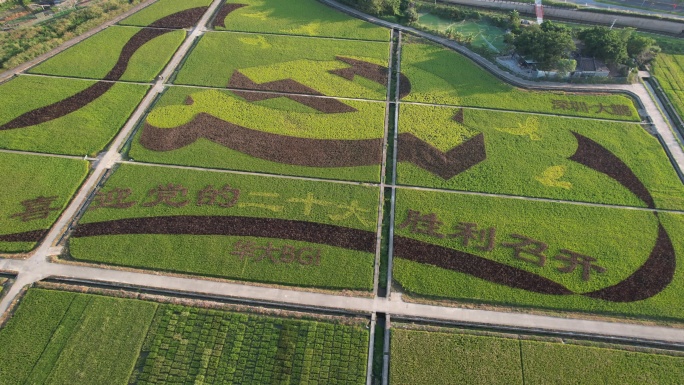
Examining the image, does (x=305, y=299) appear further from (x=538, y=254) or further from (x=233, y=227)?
(x=538, y=254)

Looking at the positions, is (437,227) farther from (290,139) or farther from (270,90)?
(270,90)

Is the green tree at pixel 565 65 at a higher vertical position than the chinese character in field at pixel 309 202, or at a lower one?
higher

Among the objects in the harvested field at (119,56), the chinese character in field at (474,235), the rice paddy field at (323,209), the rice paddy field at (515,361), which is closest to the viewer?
the rice paddy field at (515,361)

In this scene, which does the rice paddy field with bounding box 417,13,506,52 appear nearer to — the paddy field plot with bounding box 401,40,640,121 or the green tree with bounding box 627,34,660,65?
the paddy field plot with bounding box 401,40,640,121

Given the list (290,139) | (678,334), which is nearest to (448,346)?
(678,334)

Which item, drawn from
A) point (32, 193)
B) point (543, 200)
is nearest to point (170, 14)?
point (32, 193)

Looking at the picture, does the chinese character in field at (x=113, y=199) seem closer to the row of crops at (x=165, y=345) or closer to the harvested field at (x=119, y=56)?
the row of crops at (x=165, y=345)

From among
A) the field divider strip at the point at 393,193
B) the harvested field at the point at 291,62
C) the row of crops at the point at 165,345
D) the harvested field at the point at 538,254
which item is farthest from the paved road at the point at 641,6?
the row of crops at the point at 165,345
